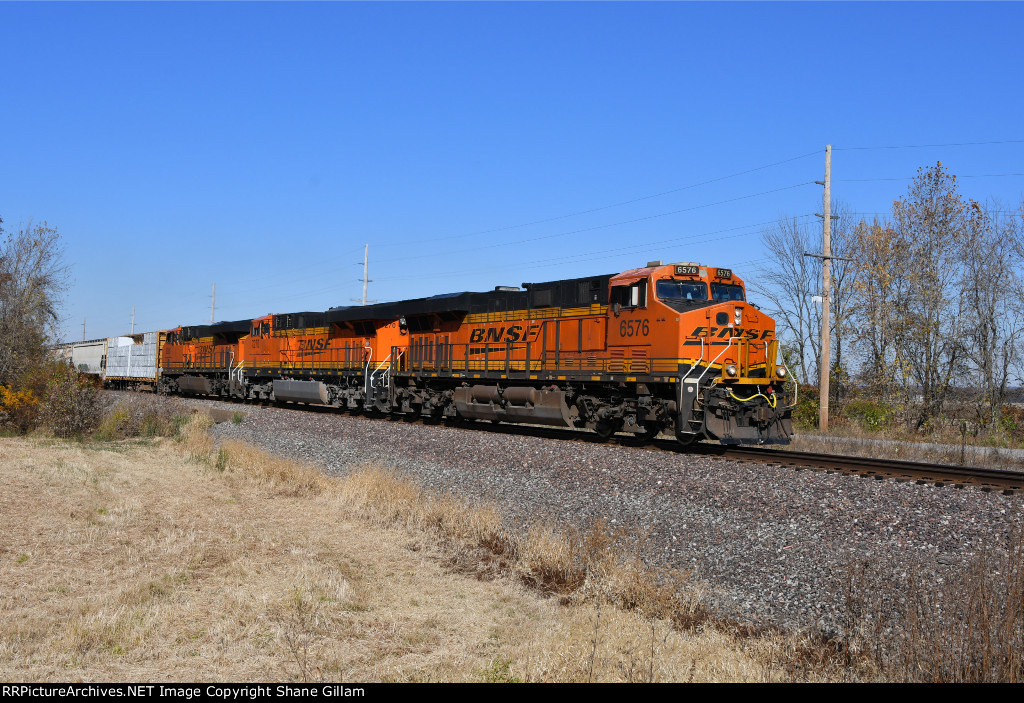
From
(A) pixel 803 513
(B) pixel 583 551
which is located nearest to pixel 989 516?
(A) pixel 803 513

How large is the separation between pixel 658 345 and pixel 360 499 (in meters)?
6.52

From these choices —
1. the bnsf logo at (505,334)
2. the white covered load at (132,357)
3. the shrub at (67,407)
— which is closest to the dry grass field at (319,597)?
the bnsf logo at (505,334)

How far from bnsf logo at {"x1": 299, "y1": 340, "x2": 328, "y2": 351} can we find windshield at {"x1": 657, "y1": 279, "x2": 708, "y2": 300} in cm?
1683

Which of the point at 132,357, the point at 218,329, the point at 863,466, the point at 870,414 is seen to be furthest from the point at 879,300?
the point at 132,357

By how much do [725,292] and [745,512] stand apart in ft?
25.6

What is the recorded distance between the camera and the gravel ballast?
24.5ft

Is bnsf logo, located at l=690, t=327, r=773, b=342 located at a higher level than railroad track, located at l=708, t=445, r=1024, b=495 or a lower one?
higher

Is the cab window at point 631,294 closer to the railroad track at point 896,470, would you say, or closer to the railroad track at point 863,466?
the railroad track at point 863,466

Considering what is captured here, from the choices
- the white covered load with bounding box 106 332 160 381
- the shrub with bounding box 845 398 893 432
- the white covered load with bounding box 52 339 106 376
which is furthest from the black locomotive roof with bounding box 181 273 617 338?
the white covered load with bounding box 52 339 106 376

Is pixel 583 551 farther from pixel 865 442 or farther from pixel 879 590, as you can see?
pixel 865 442

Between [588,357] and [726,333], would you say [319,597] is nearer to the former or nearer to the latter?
[726,333]

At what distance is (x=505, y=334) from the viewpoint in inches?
778

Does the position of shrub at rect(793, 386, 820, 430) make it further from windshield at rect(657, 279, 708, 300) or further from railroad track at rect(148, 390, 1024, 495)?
windshield at rect(657, 279, 708, 300)

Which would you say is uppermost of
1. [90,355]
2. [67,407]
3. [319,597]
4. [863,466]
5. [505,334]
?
[505,334]
